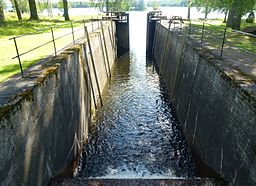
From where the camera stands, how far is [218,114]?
8172 mm

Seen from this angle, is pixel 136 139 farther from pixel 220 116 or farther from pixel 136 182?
pixel 220 116

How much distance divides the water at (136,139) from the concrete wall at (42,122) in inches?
44.0

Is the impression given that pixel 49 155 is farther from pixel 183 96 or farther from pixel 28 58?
pixel 183 96

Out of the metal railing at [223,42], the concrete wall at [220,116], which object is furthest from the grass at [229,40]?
the concrete wall at [220,116]

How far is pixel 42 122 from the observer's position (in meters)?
7.12

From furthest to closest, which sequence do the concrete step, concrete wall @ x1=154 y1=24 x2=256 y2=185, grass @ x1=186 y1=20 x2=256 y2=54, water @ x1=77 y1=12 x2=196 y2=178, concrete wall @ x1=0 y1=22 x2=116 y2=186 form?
grass @ x1=186 y1=20 x2=256 y2=54, water @ x1=77 y1=12 x2=196 y2=178, the concrete step, concrete wall @ x1=154 y1=24 x2=256 y2=185, concrete wall @ x1=0 y1=22 x2=116 y2=186

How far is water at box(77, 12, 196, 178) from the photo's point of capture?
9977 millimetres

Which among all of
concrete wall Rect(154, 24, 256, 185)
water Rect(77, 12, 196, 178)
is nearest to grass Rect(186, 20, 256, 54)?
concrete wall Rect(154, 24, 256, 185)

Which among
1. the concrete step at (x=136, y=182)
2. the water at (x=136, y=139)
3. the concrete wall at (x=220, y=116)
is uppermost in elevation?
the concrete wall at (x=220, y=116)

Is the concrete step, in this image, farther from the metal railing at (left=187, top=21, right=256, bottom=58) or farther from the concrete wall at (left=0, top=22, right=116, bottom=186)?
the metal railing at (left=187, top=21, right=256, bottom=58)

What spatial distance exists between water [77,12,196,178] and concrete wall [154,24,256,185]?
0.94 metres

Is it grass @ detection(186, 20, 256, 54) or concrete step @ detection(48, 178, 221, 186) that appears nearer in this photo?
concrete step @ detection(48, 178, 221, 186)

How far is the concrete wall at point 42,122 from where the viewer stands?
5.41 m

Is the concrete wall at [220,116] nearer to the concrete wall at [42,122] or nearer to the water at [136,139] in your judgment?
the water at [136,139]
